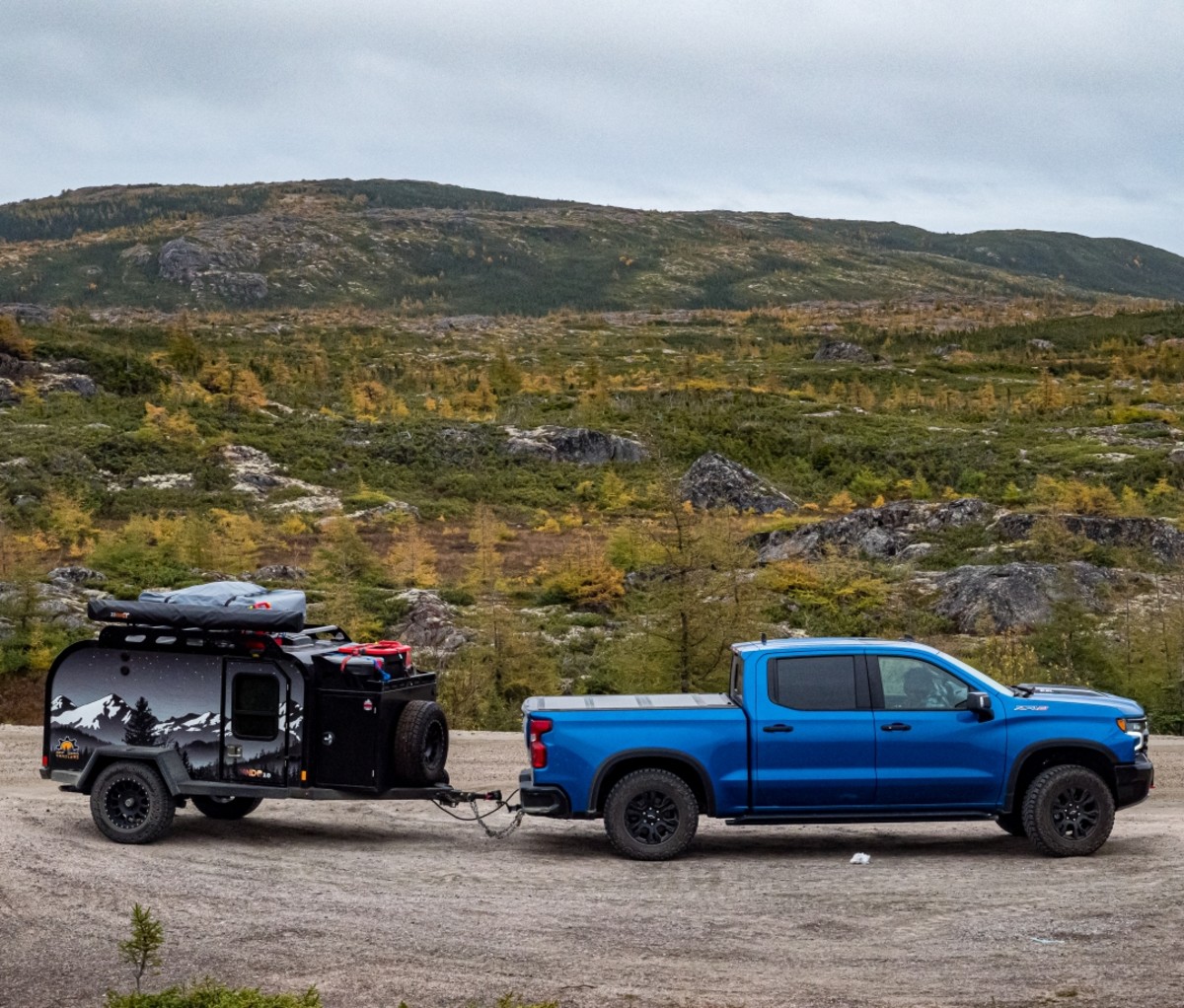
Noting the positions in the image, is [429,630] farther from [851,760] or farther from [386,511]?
[851,760]

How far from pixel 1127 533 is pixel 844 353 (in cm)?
4912

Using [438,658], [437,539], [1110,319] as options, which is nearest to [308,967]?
[438,658]

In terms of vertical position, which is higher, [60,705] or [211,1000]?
[60,705]

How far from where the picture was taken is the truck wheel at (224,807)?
13.8m

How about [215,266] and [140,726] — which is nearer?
[140,726]

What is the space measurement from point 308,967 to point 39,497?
37335 millimetres

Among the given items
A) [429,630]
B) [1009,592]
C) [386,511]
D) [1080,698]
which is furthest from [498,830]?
[386,511]

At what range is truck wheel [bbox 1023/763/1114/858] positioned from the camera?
38.3 feet

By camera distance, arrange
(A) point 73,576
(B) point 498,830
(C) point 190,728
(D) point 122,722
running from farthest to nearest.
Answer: (A) point 73,576 → (B) point 498,830 → (D) point 122,722 → (C) point 190,728

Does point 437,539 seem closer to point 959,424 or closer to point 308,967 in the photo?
point 959,424

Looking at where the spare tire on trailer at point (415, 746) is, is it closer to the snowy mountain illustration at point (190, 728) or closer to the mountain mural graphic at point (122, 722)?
→ the mountain mural graphic at point (122, 722)

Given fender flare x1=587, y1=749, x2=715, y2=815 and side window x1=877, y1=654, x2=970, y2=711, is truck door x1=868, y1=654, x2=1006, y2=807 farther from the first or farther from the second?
fender flare x1=587, y1=749, x2=715, y2=815

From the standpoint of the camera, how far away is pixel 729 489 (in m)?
46.7

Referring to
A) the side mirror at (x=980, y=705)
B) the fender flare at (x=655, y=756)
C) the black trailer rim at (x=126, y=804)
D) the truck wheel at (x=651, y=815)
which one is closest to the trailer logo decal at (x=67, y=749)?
the black trailer rim at (x=126, y=804)
